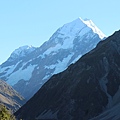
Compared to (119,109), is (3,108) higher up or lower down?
higher up

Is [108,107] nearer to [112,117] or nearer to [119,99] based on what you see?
[119,99]

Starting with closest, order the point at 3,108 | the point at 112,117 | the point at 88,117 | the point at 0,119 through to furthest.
Result: the point at 0,119, the point at 3,108, the point at 112,117, the point at 88,117

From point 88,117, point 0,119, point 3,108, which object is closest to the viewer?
point 0,119

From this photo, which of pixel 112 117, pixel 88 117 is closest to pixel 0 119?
Answer: pixel 112 117

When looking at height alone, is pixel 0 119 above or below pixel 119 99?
above

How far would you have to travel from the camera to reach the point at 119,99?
7849 inches

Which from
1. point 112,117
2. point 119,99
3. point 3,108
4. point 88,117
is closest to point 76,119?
point 88,117

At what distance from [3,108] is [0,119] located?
5499 mm

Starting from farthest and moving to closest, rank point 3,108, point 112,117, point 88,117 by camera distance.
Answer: point 88,117 < point 112,117 < point 3,108

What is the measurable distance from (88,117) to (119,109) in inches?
1185

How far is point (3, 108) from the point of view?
76.3 metres

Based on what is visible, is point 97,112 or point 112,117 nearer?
point 112,117

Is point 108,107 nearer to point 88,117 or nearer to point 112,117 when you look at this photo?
point 88,117

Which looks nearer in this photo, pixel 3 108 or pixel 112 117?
pixel 3 108
